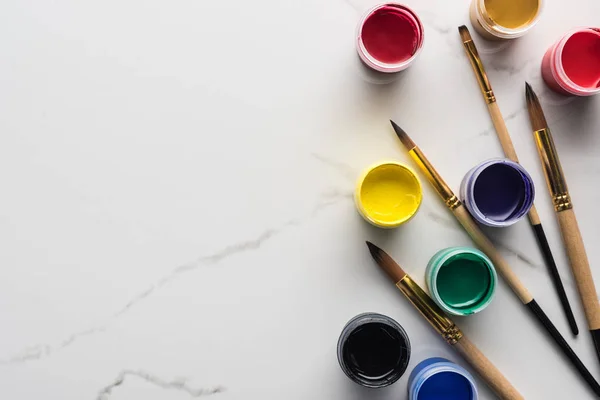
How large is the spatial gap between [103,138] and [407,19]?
0.48 m

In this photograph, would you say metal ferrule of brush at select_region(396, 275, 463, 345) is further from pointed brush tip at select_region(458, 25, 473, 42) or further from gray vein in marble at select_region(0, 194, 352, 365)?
pointed brush tip at select_region(458, 25, 473, 42)

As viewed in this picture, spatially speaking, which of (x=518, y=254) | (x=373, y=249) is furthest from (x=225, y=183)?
(x=518, y=254)

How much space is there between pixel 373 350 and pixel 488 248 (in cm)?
23

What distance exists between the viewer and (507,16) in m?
0.92

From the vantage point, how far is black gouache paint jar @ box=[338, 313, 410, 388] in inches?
34.8

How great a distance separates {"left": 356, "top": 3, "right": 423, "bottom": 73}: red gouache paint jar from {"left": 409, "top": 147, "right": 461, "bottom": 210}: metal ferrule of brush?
126 millimetres

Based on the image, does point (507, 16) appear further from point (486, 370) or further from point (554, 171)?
point (486, 370)

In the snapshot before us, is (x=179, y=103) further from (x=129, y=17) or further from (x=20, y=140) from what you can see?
(x=20, y=140)

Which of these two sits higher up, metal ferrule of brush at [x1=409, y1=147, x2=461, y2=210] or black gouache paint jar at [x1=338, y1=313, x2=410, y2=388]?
metal ferrule of brush at [x1=409, y1=147, x2=461, y2=210]

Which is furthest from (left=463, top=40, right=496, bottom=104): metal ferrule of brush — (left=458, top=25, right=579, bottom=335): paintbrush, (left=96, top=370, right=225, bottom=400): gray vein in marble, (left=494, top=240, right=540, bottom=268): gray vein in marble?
(left=96, top=370, right=225, bottom=400): gray vein in marble

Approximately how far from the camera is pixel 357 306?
94 centimetres

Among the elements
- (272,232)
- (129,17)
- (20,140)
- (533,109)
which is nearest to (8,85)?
(20,140)

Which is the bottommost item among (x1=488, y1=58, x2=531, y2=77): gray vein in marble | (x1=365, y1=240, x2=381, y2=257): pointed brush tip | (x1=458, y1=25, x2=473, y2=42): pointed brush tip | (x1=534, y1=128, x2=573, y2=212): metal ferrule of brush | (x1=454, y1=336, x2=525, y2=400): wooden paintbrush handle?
(x1=454, y1=336, x2=525, y2=400): wooden paintbrush handle

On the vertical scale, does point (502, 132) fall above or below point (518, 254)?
above
